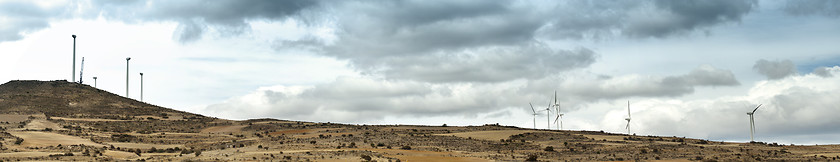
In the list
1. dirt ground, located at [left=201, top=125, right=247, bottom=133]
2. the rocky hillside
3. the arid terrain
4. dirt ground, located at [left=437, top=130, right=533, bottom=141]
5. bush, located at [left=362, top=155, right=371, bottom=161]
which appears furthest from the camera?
the rocky hillside

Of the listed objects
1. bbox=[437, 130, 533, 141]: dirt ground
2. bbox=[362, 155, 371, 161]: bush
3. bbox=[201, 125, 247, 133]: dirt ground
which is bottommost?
bbox=[362, 155, 371, 161]: bush

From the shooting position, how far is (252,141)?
102m

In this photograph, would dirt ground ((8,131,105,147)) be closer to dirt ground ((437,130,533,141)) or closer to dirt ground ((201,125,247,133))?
dirt ground ((201,125,247,133))

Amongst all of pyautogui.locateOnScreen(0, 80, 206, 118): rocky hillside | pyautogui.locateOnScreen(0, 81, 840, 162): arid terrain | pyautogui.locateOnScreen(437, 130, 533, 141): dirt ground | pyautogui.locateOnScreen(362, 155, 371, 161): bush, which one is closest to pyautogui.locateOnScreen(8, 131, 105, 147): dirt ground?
pyautogui.locateOnScreen(0, 81, 840, 162): arid terrain

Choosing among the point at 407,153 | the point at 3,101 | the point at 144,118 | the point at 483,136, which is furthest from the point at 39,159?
the point at 3,101

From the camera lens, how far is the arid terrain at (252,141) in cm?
7994


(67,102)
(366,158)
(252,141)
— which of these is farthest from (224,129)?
(366,158)

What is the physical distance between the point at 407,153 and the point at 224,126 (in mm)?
66099

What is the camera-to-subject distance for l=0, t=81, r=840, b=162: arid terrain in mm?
79938

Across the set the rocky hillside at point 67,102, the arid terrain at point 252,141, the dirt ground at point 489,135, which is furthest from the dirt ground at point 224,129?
the dirt ground at point 489,135

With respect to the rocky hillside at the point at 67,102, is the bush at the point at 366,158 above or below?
below

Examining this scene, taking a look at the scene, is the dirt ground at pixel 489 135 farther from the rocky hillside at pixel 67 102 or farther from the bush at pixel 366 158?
the rocky hillside at pixel 67 102

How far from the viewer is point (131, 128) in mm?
131000

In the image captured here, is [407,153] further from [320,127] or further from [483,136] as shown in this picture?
[320,127]
